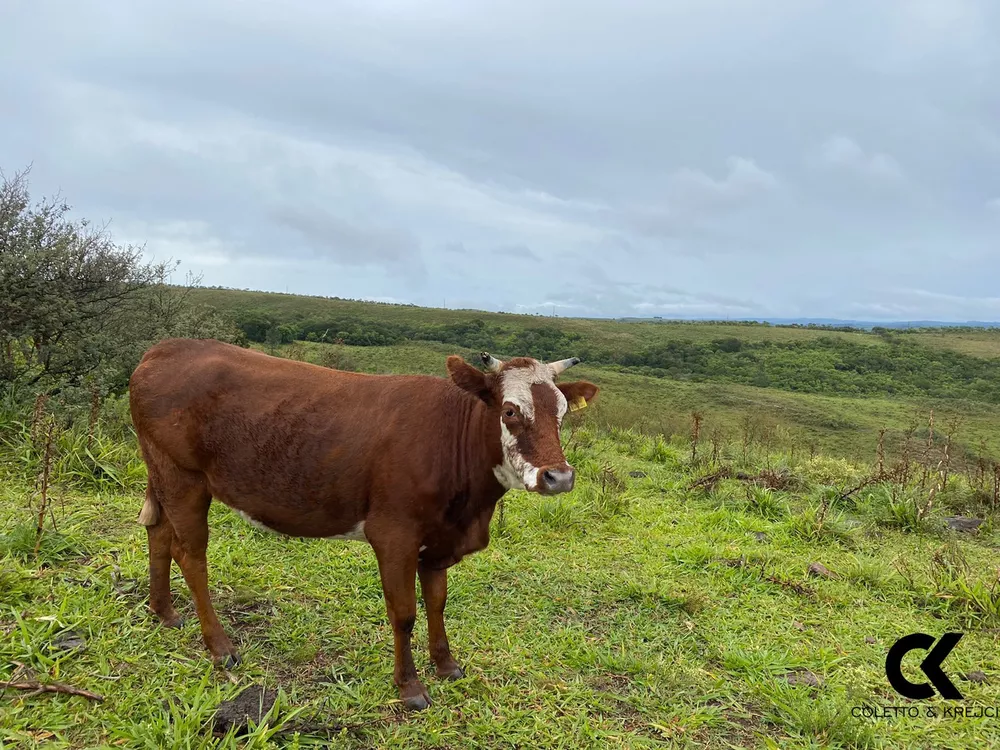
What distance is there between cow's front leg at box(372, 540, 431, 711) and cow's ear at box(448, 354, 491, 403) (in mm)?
1073

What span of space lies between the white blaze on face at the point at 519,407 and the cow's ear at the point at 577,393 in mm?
326

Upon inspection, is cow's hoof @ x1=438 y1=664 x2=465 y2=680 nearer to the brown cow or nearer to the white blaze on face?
the brown cow

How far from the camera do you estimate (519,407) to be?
3451 millimetres

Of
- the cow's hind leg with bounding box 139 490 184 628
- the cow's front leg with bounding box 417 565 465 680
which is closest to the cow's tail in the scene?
the cow's hind leg with bounding box 139 490 184 628

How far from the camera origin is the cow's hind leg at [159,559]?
13.9 feet

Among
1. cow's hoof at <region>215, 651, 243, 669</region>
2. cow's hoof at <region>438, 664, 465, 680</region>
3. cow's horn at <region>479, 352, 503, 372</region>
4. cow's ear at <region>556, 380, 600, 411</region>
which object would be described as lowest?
cow's hoof at <region>438, 664, 465, 680</region>

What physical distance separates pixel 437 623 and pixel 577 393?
6.28 feet

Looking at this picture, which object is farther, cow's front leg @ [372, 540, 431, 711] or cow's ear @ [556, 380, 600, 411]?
cow's ear @ [556, 380, 600, 411]

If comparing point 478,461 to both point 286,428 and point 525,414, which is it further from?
point 286,428

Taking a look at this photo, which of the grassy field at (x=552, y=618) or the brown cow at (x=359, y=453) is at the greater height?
the brown cow at (x=359, y=453)

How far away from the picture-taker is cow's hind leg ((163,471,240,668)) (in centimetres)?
387

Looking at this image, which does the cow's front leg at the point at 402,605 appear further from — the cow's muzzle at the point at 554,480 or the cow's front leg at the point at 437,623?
the cow's muzzle at the point at 554,480

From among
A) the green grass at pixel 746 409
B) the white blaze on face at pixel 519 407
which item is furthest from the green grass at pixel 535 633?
the green grass at pixel 746 409

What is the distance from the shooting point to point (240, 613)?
4.52 m
